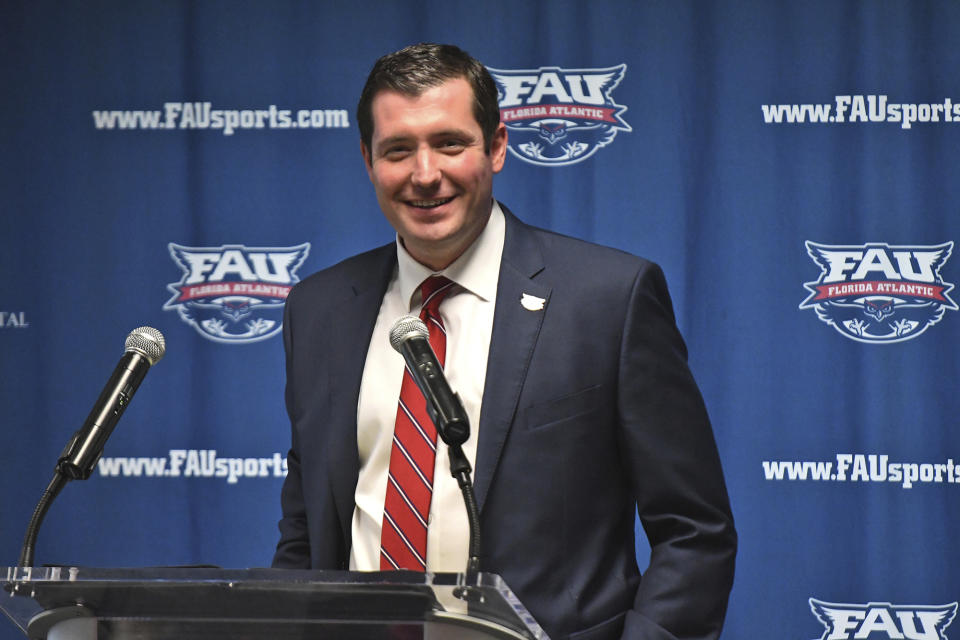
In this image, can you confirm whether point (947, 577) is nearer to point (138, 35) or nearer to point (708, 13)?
point (708, 13)

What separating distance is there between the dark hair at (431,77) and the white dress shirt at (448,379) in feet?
0.70

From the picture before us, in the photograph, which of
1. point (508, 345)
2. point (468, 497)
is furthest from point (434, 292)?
point (468, 497)

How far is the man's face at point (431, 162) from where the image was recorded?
5.76ft

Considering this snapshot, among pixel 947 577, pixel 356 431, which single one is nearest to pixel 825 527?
pixel 947 577

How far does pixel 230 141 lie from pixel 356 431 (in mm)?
1745

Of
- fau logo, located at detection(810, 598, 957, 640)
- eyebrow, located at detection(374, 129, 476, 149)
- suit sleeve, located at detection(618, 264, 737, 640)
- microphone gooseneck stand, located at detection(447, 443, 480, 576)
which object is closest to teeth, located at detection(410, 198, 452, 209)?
eyebrow, located at detection(374, 129, 476, 149)

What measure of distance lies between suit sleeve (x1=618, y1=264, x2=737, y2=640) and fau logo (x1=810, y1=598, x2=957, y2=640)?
150 cm

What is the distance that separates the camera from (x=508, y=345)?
1.77 metres

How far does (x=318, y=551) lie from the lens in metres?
1.83

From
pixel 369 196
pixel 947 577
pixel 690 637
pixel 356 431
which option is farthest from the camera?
pixel 369 196

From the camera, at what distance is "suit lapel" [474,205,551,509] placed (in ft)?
5.61

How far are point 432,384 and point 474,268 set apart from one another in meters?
0.61

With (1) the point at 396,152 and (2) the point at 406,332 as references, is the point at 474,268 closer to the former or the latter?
(1) the point at 396,152

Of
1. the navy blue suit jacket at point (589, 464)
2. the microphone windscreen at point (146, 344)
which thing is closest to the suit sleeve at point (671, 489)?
the navy blue suit jacket at point (589, 464)
